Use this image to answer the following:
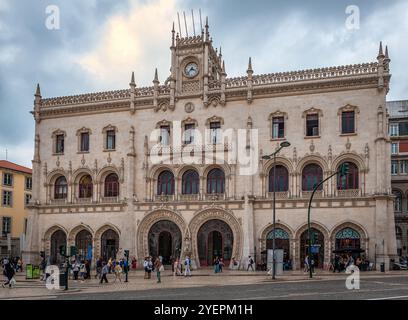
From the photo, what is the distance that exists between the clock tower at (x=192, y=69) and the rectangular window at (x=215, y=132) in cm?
200

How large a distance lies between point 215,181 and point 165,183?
4.85m

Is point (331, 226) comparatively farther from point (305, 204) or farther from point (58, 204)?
point (58, 204)

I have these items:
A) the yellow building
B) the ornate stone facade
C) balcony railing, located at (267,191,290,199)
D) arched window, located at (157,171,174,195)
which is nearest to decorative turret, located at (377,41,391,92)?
the ornate stone facade

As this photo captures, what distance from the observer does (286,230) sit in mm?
44656

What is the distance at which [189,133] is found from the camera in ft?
159

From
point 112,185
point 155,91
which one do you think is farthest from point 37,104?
point 155,91

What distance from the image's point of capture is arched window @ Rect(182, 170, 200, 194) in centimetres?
4810

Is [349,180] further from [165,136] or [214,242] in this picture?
[165,136]

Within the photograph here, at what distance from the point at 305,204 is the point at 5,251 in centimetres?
3800

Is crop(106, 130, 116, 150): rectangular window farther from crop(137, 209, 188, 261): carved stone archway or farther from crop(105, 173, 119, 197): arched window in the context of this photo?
crop(137, 209, 188, 261): carved stone archway

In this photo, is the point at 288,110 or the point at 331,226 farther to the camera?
the point at 288,110
